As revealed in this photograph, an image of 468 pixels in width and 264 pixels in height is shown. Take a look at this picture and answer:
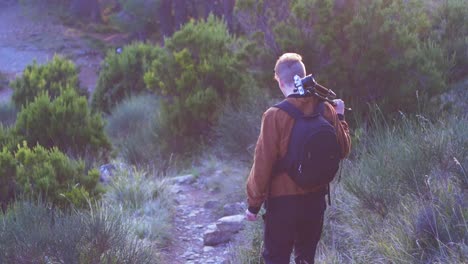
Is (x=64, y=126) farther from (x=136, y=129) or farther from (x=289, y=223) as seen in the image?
(x=289, y=223)

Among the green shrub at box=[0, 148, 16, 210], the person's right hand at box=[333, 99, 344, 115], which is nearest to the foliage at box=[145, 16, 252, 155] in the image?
the green shrub at box=[0, 148, 16, 210]

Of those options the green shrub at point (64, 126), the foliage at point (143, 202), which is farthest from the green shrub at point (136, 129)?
the foliage at point (143, 202)

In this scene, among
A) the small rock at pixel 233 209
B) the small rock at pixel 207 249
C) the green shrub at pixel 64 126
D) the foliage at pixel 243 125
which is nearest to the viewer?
the small rock at pixel 207 249

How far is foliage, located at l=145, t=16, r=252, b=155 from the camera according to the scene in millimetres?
10594

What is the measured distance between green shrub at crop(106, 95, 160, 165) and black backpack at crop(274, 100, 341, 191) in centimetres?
636

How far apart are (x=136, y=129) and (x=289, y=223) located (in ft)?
28.9

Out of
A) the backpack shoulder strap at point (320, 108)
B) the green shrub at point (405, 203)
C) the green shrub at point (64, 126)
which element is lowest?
the green shrub at point (64, 126)

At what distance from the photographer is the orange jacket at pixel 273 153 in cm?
381

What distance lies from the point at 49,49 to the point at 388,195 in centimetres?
3578

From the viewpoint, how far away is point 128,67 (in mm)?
15539

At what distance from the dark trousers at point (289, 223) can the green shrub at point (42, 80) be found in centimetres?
807

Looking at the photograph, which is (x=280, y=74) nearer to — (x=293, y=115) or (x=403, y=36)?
(x=293, y=115)

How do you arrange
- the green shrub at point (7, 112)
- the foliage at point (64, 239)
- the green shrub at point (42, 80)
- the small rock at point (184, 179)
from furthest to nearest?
the green shrub at point (7, 112) < the green shrub at point (42, 80) < the small rock at point (184, 179) < the foliage at point (64, 239)

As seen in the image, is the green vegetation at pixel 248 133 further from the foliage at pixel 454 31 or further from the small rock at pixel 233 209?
the small rock at pixel 233 209
